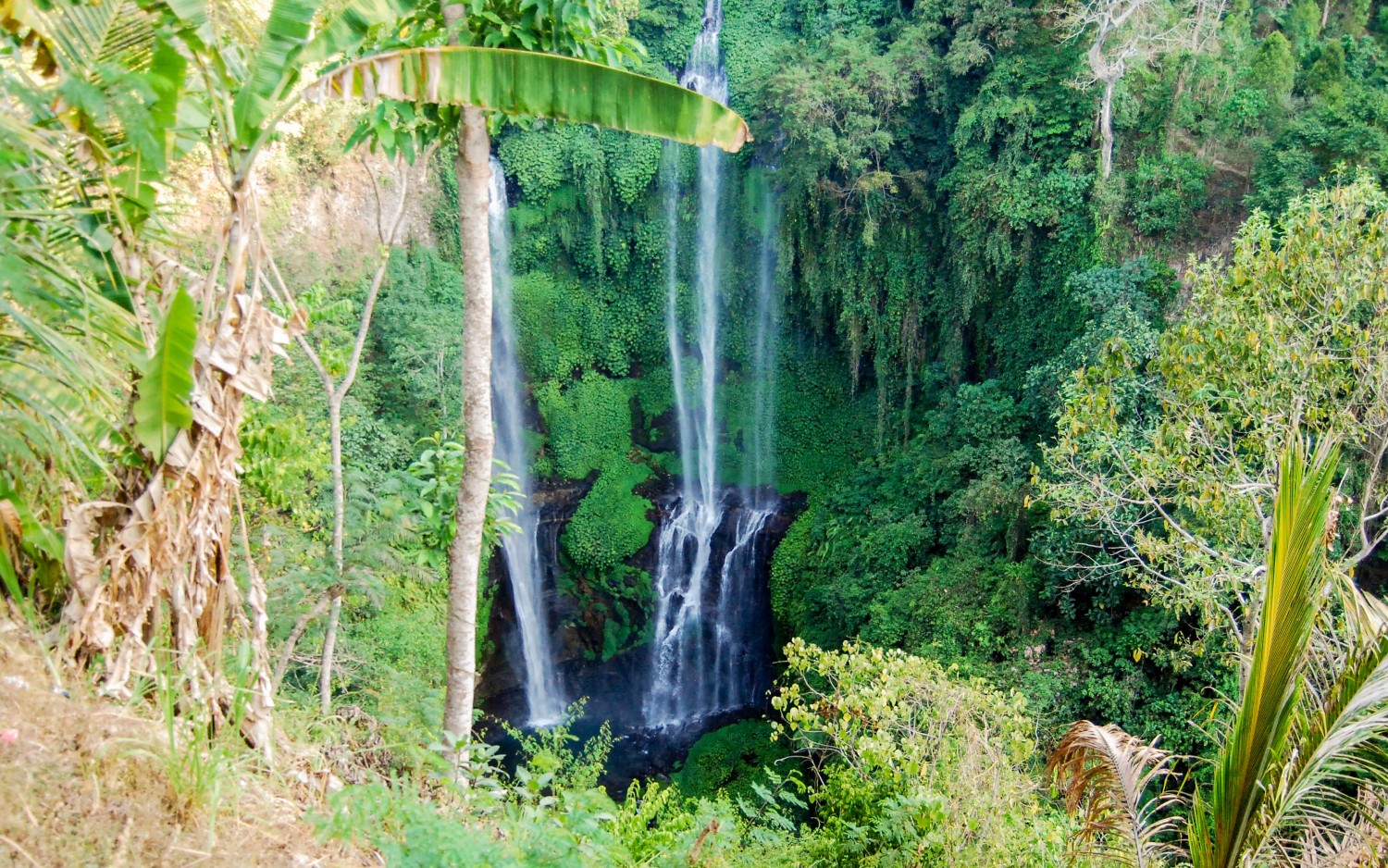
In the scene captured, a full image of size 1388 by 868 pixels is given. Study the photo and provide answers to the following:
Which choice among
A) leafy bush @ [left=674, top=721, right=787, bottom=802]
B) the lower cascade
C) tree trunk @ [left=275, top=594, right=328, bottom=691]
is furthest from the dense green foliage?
tree trunk @ [left=275, top=594, right=328, bottom=691]

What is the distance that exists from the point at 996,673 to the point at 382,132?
1008cm

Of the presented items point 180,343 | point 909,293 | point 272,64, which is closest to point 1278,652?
point 180,343

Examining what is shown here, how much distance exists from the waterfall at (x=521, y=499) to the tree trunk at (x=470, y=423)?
31.2 feet

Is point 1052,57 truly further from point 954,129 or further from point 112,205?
point 112,205

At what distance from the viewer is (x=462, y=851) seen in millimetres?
3193

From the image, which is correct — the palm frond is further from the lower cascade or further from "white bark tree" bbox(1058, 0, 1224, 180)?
the lower cascade

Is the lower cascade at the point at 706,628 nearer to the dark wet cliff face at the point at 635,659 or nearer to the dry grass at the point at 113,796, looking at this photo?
the dark wet cliff face at the point at 635,659

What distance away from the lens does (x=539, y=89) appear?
175 inches

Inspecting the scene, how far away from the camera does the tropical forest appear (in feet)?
11.3

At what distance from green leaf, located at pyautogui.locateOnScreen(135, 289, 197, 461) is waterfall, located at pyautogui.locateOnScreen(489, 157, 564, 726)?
1148cm

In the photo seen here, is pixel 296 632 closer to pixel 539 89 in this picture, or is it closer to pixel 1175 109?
pixel 539 89

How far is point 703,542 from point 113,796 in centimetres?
1482

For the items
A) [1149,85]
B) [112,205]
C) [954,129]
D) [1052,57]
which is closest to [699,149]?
[954,129]

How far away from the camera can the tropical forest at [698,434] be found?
346 cm
